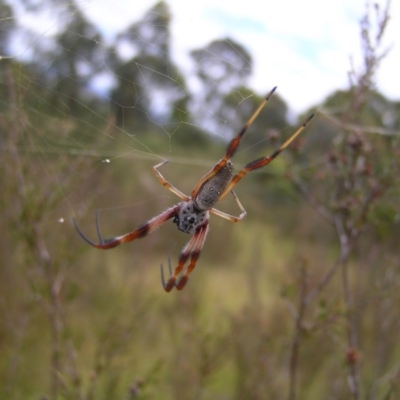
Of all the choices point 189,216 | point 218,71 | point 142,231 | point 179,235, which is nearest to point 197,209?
point 189,216

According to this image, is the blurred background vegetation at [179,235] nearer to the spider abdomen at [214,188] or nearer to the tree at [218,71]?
the tree at [218,71]

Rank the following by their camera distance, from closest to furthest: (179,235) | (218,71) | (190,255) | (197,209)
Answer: (218,71), (197,209), (190,255), (179,235)

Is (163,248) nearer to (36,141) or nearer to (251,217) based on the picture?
(251,217)

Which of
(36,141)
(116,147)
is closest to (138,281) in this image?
(116,147)

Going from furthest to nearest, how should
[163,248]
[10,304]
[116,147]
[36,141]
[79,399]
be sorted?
[163,248] < [10,304] < [116,147] < [36,141] < [79,399]

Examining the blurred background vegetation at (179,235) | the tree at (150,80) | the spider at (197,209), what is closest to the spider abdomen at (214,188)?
the spider at (197,209)

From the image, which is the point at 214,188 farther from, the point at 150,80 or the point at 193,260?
the point at 150,80

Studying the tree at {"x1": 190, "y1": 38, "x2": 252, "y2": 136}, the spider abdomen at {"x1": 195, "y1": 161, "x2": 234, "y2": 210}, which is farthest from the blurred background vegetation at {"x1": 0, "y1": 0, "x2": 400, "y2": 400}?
the spider abdomen at {"x1": 195, "y1": 161, "x2": 234, "y2": 210}

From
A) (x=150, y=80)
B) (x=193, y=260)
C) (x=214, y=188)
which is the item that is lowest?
(x=193, y=260)
